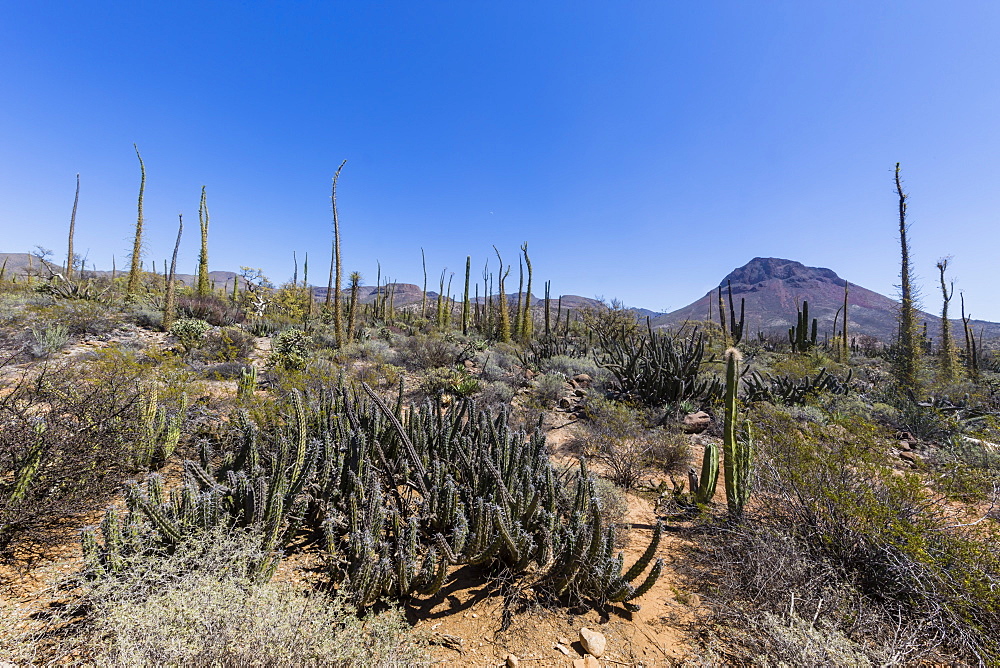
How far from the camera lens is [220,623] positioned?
5.62ft

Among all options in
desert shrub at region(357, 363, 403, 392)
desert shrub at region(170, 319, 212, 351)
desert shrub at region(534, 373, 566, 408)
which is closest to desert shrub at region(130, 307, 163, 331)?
desert shrub at region(170, 319, 212, 351)

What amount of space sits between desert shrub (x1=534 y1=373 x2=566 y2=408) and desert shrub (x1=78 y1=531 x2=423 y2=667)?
596cm

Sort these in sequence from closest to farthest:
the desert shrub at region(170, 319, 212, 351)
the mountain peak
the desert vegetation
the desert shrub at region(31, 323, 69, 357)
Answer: the desert vegetation → the desert shrub at region(31, 323, 69, 357) → the desert shrub at region(170, 319, 212, 351) → the mountain peak

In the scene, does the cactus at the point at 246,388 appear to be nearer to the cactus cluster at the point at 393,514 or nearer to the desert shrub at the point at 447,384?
the cactus cluster at the point at 393,514

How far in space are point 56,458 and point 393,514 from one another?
2.48m

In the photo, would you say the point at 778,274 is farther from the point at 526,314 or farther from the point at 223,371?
the point at 223,371

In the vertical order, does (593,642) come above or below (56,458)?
below

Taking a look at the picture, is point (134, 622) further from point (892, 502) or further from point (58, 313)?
point (58, 313)

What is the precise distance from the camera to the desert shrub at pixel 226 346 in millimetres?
9188

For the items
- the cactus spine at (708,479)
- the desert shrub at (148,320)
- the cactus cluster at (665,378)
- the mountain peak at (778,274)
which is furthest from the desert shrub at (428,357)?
the mountain peak at (778,274)

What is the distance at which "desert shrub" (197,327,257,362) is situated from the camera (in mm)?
9188

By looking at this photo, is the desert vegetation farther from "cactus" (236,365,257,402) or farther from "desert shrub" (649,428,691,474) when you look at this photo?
"cactus" (236,365,257,402)

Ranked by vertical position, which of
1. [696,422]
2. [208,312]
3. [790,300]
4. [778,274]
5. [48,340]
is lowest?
[696,422]

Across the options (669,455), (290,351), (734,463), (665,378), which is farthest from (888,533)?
(290,351)
